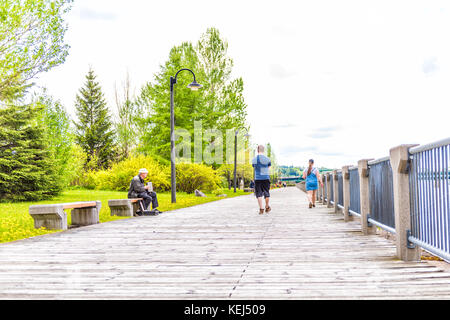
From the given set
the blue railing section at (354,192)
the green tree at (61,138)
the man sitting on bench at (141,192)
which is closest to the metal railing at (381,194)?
the blue railing section at (354,192)

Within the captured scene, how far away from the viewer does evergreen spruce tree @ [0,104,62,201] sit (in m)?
23.8

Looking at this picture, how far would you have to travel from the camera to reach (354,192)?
9328 millimetres

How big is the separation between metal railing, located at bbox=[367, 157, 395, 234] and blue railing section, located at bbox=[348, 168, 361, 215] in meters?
1.62

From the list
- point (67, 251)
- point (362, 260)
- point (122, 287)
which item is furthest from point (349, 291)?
point (67, 251)

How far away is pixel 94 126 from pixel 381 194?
200 ft

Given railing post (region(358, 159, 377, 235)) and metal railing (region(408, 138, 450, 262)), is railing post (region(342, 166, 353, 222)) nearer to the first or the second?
railing post (region(358, 159, 377, 235))

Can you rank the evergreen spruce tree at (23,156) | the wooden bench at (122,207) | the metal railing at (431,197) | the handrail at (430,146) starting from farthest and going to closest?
the evergreen spruce tree at (23,156) → the wooden bench at (122,207) → the metal railing at (431,197) → the handrail at (430,146)

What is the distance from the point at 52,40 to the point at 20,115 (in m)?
8.74

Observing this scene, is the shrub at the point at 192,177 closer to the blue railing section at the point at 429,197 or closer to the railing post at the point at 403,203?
the blue railing section at the point at 429,197

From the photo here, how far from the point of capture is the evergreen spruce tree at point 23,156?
23781mm

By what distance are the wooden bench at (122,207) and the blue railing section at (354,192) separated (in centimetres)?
633

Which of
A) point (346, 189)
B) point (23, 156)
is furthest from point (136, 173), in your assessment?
point (346, 189)
